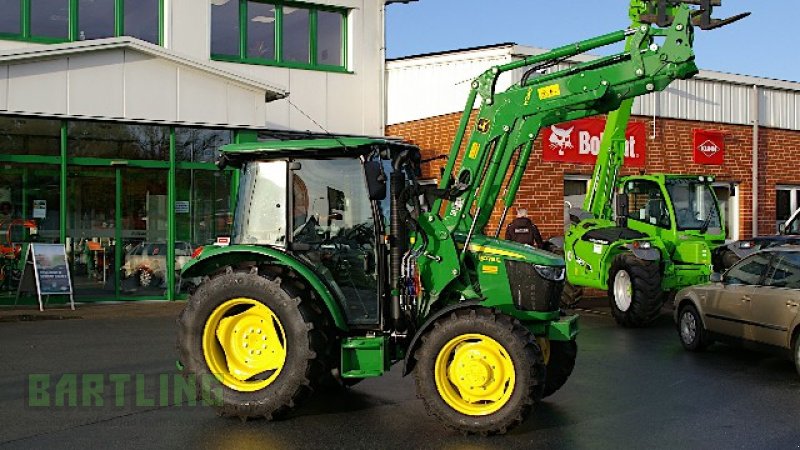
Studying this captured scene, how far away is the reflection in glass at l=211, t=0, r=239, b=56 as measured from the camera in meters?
18.7

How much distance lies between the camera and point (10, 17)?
16828 mm

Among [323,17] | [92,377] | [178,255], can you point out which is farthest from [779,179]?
[92,377]

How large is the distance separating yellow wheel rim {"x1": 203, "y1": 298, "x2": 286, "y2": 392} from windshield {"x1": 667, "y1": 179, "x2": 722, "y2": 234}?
9156 mm

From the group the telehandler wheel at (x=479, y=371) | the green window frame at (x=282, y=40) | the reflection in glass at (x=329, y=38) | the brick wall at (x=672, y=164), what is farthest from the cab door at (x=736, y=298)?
the reflection in glass at (x=329, y=38)

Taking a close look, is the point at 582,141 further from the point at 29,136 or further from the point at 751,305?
the point at 29,136

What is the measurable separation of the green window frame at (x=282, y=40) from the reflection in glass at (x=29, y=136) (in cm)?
402

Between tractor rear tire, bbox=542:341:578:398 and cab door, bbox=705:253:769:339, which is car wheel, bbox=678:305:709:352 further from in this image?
tractor rear tire, bbox=542:341:578:398

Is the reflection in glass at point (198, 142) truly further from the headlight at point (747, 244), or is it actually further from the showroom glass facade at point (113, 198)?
the headlight at point (747, 244)

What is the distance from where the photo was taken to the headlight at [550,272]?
6945mm

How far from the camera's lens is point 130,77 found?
52.3 feet

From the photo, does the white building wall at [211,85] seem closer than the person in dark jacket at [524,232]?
Yes

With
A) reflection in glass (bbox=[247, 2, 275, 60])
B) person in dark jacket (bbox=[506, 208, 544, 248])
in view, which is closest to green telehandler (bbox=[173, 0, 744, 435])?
person in dark jacket (bbox=[506, 208, 544, 248])

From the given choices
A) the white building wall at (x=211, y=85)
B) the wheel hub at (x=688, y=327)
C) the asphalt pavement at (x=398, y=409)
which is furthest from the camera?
the white building wall at (x=211, y=85)

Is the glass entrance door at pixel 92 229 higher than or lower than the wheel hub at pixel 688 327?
higher
